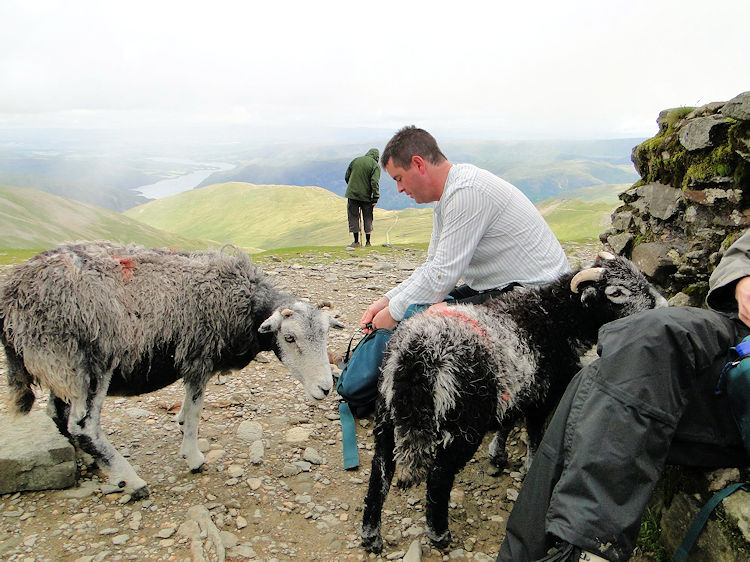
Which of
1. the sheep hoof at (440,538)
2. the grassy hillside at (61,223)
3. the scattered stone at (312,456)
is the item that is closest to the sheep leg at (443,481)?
the sheep hoof at (440,538)

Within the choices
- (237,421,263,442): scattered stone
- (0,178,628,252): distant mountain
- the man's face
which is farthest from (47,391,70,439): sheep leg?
(0,178,628,252): distant mountain

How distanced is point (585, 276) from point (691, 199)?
7.00 ft

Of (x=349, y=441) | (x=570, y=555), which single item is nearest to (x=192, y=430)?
(x=349, y=441)

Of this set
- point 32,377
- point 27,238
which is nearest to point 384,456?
point 32,377

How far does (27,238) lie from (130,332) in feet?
376

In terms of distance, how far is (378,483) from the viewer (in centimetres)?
392

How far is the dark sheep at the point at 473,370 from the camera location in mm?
3545

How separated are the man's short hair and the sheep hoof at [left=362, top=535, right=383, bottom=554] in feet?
10.8

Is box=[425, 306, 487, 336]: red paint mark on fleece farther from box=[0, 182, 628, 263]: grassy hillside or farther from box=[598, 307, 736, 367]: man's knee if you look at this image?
box=[0, 182, 628, 263]: grassy hillside

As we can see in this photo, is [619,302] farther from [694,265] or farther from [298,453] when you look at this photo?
[298,453]

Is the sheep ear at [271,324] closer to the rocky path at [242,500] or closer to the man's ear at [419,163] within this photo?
the rocky path at [242,500]

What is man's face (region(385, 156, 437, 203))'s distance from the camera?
15.6 feet

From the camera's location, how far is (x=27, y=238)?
97375mm

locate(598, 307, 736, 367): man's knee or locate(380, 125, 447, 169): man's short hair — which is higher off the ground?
locate(380, 125, 447, 169): man's short hair
